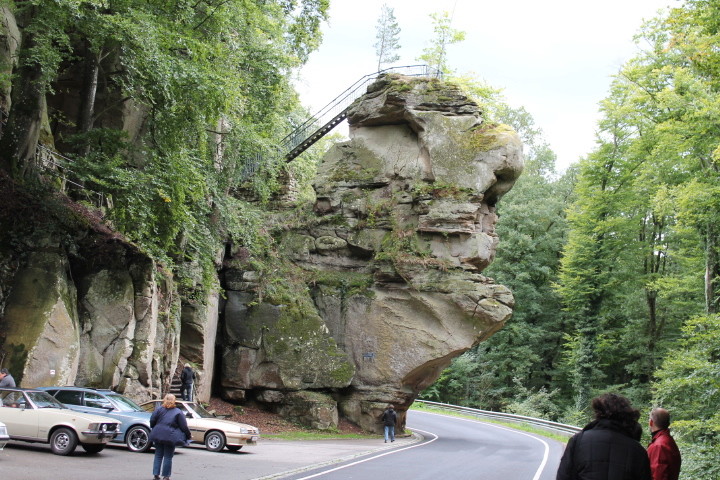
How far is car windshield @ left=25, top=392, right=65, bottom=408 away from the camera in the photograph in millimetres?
12641

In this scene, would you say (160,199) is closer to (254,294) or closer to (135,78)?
(135,78)

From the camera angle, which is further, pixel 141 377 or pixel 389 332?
pixel 389 332

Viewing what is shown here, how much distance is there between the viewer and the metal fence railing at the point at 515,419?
102 ft

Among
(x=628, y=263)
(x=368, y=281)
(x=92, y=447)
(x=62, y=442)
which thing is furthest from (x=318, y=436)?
(x=628, y=263)

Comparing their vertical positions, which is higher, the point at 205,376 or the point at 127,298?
the point at 127,298

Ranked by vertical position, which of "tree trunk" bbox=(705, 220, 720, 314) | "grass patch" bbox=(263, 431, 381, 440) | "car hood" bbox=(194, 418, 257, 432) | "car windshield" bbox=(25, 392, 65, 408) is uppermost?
"tree trunk" bbox=(705, 220, 720, 314)

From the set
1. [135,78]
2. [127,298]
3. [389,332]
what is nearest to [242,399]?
[389,332]

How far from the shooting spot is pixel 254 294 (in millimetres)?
27000

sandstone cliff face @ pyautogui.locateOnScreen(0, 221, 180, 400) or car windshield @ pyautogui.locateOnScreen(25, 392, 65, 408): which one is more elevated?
sandstone cliff face @ pyautogui.locateOnScreen(0, 221, 180, 400)

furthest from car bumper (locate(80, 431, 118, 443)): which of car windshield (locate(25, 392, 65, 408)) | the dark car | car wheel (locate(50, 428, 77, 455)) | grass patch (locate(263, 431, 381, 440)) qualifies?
grass patch (locate(263, 431, 381, 440))

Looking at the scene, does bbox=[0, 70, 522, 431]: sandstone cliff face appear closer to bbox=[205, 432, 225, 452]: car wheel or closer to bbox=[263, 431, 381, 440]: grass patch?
bbox=[263, 431, 381, 440]: grass patch

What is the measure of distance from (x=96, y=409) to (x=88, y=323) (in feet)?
14.1

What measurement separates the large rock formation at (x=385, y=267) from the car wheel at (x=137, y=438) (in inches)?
430

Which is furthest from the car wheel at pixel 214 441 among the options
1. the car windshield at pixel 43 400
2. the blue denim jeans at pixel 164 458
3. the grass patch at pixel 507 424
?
the grass patch at pixel 507 424
